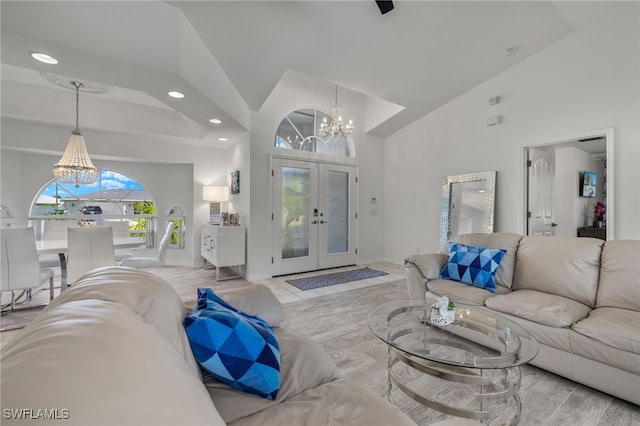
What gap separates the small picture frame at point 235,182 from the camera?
504cm

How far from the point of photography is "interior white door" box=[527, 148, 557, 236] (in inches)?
156

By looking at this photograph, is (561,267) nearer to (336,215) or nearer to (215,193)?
(336,215)

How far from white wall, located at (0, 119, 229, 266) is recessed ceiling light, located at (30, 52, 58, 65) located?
262cm

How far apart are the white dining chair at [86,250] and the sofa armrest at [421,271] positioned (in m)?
3.47

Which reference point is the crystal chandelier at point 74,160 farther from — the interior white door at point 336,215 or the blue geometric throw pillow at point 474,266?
the blue geometric throw pillow at point 474,266

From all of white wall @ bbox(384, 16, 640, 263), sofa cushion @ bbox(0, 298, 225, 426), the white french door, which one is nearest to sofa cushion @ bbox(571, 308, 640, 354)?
white wall @ bbox(384, 16, 640, 263)

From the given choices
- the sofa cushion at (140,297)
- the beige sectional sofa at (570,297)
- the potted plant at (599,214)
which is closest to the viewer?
the sofa cushion at (140,297)

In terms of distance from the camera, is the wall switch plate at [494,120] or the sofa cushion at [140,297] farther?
the wall switch plate at [494,120]

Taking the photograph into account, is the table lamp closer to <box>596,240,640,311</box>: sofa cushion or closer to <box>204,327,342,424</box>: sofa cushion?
<box>204,327,342,424</box>: sofa cushion

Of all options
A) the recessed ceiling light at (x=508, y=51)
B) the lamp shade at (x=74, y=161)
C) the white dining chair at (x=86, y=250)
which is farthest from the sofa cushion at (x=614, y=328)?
the lamp shade at (x=74, y=161)

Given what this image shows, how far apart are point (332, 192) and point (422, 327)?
367 cm

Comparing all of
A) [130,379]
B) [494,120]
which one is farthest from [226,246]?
[494,120]

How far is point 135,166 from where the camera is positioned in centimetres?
545

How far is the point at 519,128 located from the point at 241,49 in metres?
3.96
